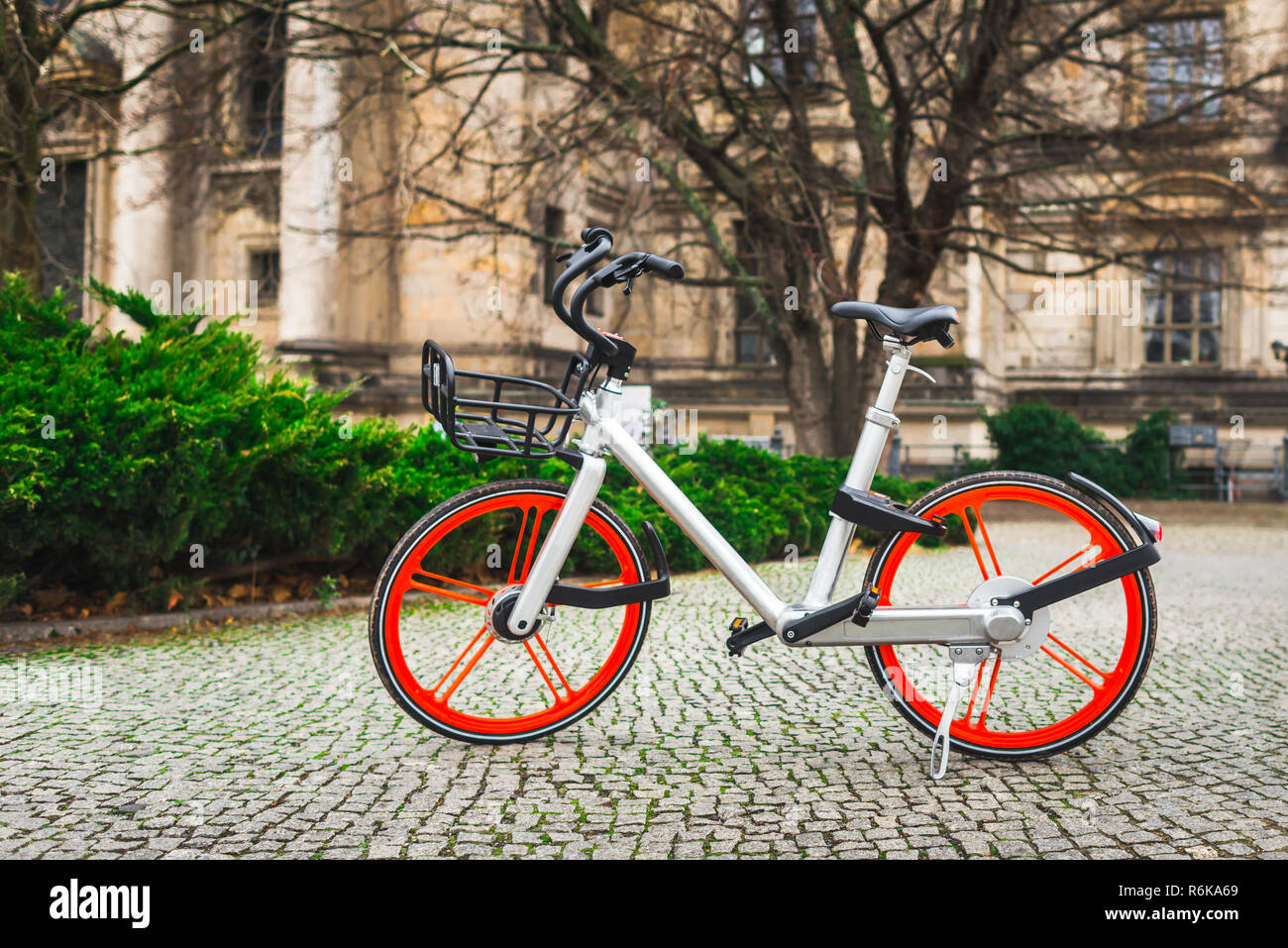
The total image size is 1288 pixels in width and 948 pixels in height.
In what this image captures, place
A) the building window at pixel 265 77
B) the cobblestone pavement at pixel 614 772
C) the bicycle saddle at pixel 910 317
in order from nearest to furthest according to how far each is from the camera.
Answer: the cobblestone pavement at pixel 614 772, the bicycle saddle at pixel 910 317, the building window at pixel 265 77

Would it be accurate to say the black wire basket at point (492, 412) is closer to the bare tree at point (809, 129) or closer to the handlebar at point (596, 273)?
the handlebar at point (596, 273)

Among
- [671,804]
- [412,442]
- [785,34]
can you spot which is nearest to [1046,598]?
[671,804]

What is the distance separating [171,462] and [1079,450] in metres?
16.9

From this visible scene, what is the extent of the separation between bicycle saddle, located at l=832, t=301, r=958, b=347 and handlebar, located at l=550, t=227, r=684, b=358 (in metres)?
0.55

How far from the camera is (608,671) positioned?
12.6 feet

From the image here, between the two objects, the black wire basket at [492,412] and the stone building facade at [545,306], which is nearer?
the black wire basket at [492,412]

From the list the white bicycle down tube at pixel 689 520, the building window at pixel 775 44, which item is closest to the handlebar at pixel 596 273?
the white bicycle down tube at pixel 689 520

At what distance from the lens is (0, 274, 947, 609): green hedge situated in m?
5.52

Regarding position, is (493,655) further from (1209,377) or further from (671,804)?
(1209,377)

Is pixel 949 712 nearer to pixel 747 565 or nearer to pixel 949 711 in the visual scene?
pixel 949 711

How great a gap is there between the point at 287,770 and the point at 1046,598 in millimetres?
2332

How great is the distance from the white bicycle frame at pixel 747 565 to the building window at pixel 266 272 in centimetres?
2240

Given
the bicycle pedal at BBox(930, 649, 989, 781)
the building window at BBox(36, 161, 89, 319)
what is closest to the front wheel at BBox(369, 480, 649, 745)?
the bicycle pedal at BBox(930, 649, 989, 781)

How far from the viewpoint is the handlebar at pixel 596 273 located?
3.37 metres
